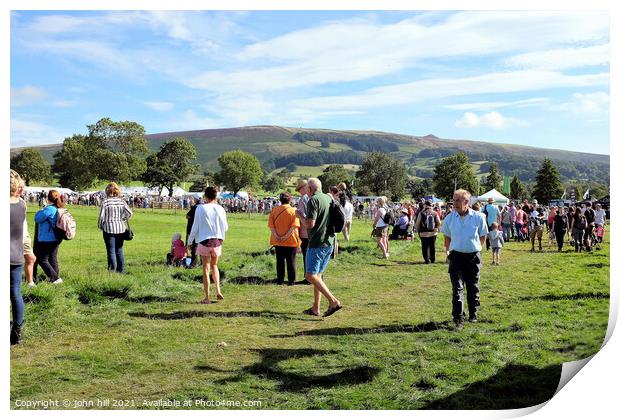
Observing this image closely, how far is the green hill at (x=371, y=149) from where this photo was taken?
6.67 meters

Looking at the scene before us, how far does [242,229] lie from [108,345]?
21.2 metres

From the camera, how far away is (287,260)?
1163 centimetres

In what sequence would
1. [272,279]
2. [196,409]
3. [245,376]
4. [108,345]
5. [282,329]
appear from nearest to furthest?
[196,409], [245,376], [108,345], [282,329], [272,279]

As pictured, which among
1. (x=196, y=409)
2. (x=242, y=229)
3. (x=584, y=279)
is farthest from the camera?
(x=242, y=229)

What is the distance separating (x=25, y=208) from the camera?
21.5 feet

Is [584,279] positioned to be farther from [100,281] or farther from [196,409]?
[100,281]

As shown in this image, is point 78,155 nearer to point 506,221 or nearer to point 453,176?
point 453,176

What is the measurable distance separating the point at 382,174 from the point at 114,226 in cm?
540

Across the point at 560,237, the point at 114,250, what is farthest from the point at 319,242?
the point at 560,237

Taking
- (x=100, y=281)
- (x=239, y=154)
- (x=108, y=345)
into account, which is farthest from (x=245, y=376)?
(x=100, y=281)

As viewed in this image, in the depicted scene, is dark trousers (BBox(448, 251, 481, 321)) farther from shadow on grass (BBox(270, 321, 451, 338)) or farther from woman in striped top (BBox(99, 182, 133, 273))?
woman in striped top (BBox(99, 182, 133, 273))

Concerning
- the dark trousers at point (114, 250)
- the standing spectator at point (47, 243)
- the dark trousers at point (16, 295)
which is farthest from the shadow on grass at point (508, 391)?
the dark trousers at point (114, 250)

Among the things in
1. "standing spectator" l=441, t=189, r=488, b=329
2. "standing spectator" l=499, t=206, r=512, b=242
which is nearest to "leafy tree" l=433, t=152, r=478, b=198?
"standing spectator" l=441, t=189, r=488, b=329

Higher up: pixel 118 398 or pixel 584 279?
pixel 584 279
